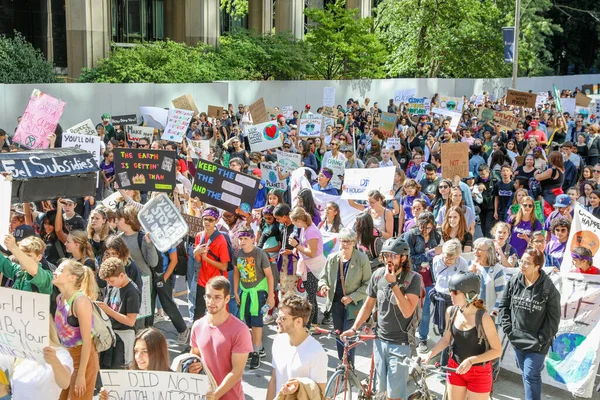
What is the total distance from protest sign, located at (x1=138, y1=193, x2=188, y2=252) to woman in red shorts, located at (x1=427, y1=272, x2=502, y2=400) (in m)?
3.11

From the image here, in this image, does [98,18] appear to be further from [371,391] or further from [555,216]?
[371,391]

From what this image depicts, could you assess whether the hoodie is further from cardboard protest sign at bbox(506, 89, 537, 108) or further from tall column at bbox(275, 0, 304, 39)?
tall column at bbox(275, 0, 304, 39)

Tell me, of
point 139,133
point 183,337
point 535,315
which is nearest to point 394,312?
point 535,315

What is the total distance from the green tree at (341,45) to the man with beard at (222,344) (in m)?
30.1

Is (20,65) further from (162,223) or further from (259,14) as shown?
(162,223)

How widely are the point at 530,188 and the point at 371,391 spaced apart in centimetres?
714

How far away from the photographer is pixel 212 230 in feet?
27.8

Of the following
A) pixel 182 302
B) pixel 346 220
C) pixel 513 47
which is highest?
pixel 513 47

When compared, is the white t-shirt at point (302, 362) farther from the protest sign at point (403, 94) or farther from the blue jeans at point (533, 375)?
the protest sign at point (403, 94)

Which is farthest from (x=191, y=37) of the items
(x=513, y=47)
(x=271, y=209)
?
(x=271, y=209)

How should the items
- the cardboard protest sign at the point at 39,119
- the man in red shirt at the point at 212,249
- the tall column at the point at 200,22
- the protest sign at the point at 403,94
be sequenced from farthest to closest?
the tall column at the point at 200,22 < the protest sign at the point at 403,94 < the cardboard protest sign at the point at 39,119 < the man in red shirt at the point at 212,249

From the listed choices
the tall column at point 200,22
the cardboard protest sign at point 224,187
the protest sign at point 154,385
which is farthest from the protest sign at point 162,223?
the tall column at point 200,22

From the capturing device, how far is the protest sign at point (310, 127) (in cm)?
1870

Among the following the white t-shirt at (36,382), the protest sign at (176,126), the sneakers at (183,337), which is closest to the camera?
the white t-shirt at (36,382)
